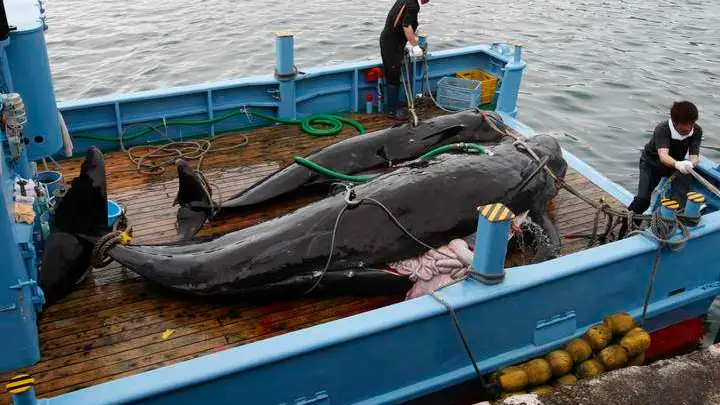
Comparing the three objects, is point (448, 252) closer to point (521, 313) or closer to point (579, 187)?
point (521, 313)

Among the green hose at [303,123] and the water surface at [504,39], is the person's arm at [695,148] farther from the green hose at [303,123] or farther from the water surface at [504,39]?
the water surface at [504,39]

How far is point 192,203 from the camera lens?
659 cm

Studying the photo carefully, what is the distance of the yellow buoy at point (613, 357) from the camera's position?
5.30 meters

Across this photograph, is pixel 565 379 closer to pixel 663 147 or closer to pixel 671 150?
pixel 663 147

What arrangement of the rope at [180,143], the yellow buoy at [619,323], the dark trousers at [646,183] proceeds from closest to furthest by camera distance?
1. the yellow buoy at [619,323]
2. the dark trousers at [646,183]
3. the rope at [180,143]

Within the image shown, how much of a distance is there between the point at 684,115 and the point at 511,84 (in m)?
3.12

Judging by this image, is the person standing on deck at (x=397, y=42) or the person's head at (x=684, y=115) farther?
the person standing on deck at (x=397, y=42)

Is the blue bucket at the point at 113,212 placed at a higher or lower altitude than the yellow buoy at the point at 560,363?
higher

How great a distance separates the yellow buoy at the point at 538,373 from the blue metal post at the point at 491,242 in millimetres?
837

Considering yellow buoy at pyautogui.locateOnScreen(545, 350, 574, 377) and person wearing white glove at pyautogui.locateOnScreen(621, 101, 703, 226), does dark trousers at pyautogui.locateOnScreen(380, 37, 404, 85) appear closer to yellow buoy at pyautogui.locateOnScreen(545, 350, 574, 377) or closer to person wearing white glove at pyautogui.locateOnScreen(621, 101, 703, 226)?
person wearing white glove at pyautogui.locateOnScreen(621, 101, 703, 226)

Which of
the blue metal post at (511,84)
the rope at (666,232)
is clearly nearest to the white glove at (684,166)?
the rope at (666,232)

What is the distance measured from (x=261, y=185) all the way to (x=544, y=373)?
11.6 ft

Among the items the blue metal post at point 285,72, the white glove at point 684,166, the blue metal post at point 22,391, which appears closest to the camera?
the blue metal post at point 22,391

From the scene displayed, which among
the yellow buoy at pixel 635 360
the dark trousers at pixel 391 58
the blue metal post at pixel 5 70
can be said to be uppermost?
the blue metal post at pixel 5 70
